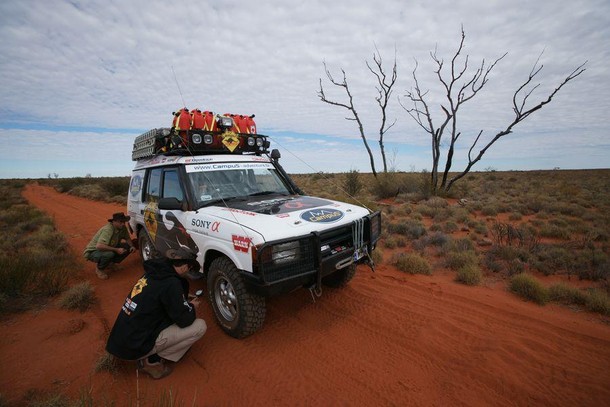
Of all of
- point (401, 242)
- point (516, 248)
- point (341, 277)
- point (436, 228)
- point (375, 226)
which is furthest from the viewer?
point (436, 228)

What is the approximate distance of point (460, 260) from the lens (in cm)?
580

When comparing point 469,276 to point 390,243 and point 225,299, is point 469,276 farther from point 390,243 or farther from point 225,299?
point 225,299

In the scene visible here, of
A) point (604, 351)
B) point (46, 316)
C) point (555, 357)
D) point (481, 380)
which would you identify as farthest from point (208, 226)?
point (604, 351)

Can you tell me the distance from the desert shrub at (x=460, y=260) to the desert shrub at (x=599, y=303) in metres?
1.73

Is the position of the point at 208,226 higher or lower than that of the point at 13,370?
higher

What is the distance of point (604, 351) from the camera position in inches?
129

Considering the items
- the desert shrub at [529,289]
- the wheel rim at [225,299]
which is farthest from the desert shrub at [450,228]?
the wheel rim at [225,299]

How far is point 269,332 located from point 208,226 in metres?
1.52

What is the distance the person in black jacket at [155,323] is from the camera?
112 inches

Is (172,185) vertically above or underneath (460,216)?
above

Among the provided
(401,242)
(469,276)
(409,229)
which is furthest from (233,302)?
(409,229)

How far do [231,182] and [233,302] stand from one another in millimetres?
1758

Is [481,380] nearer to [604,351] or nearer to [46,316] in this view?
[604,351]

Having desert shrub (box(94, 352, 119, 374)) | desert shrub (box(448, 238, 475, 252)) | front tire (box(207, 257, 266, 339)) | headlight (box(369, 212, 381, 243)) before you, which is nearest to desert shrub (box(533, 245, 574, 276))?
desert shrub (box(448, 238, 475, 252))
